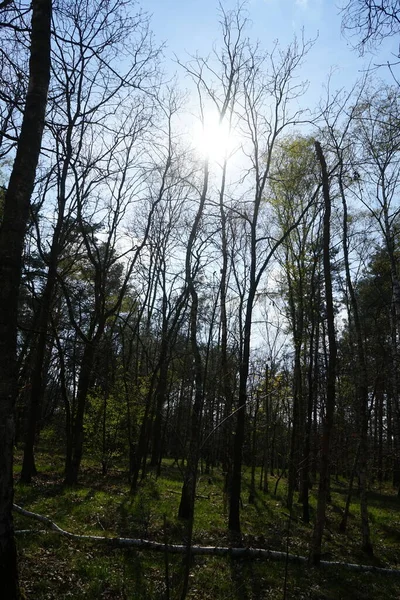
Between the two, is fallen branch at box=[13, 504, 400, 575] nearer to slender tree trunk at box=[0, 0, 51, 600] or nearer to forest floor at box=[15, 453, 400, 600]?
forest floor at box=[15, 453, 400, 600]

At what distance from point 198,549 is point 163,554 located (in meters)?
0.81

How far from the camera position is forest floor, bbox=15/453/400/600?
562 centimetres

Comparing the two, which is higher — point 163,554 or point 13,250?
point 13,250

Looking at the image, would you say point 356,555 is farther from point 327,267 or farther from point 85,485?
point 85,485

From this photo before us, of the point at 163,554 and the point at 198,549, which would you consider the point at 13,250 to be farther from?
the point at 198,549

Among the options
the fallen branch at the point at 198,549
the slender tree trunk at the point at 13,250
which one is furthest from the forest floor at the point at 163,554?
the slender tree trunk at the point at 13,250

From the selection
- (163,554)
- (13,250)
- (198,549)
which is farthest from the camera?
(198,549)

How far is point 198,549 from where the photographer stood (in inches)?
303

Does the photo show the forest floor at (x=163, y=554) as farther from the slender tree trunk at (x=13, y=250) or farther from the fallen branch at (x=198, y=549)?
the slender tree trunk at (x=13, y=250)

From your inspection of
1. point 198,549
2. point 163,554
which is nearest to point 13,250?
point 163,554

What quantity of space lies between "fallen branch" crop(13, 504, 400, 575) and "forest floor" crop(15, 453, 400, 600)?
0.14 m

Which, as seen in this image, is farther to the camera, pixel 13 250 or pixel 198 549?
pixel 198 549

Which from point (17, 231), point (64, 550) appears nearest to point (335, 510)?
point (64, 550)

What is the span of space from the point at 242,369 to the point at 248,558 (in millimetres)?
3827
